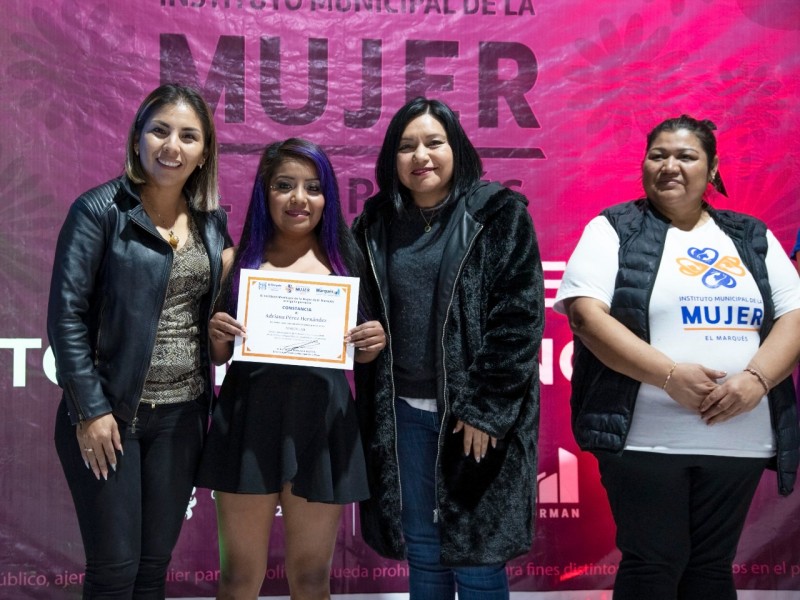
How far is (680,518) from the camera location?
7.72 feet

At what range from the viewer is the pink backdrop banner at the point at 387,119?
10.7 ft

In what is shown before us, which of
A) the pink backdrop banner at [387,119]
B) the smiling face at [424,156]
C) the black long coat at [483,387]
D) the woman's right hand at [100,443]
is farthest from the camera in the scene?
the pink backdrop banner at [387,119]

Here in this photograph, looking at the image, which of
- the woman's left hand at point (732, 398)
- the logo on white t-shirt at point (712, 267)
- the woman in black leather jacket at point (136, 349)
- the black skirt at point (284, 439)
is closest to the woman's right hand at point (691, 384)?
the woman's left hand at point (732, 398)

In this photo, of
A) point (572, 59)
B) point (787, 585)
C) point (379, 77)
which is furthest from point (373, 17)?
point (787, 585)

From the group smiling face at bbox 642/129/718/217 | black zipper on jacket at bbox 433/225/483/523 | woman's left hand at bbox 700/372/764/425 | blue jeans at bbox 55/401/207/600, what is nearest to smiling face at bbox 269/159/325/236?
black zipper on jacket at bbox 433/225/483/523

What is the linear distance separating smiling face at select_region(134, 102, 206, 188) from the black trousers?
1.45 metres

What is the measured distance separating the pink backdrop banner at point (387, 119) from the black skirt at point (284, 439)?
119 centimetres

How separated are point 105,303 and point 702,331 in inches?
63.9

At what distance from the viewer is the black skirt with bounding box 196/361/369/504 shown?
2.22 metres

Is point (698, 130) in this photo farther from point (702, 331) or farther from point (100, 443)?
point (100, 443)

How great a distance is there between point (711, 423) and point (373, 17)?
2.05m

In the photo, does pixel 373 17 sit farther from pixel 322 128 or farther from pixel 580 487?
pixel 580 487

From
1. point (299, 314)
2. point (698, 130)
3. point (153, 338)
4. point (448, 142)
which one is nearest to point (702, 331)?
point (698, 130)

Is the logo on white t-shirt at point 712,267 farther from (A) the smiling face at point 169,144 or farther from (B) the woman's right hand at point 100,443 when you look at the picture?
(B) the woman's right hand at point 100,443
